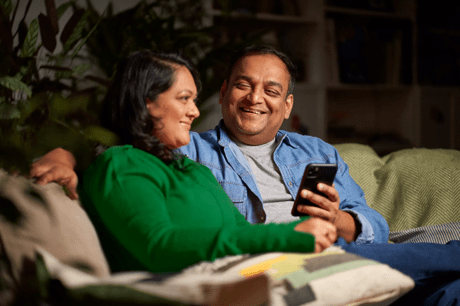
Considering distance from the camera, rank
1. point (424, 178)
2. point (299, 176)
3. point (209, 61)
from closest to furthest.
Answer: point (299, 176) → point (424, 178) → point (209, 61)

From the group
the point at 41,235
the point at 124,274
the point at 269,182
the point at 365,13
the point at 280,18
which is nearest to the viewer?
the point at 124,274

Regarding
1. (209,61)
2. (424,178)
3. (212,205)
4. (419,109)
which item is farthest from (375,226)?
(419,109)

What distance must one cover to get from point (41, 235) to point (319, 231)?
52 centimetres

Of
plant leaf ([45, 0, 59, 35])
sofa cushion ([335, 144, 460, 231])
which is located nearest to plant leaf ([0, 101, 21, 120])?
plant leaf ([45, 0, 59, 35])

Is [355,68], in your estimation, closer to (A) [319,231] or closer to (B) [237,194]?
(B) [237,194]

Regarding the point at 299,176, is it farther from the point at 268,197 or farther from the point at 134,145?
the point at 134,145

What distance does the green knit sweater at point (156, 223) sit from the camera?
715mm

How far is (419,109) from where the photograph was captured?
288 centimetres

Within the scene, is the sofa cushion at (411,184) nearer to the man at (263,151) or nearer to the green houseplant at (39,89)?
the man at (263,151)

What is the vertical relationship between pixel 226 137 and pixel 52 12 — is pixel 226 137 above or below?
below

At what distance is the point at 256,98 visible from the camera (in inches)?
54.4

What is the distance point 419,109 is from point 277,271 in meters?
2.55

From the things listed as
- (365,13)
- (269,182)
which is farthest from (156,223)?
(365,13)

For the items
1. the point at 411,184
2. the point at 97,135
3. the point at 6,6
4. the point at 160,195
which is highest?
the point at 6,6
